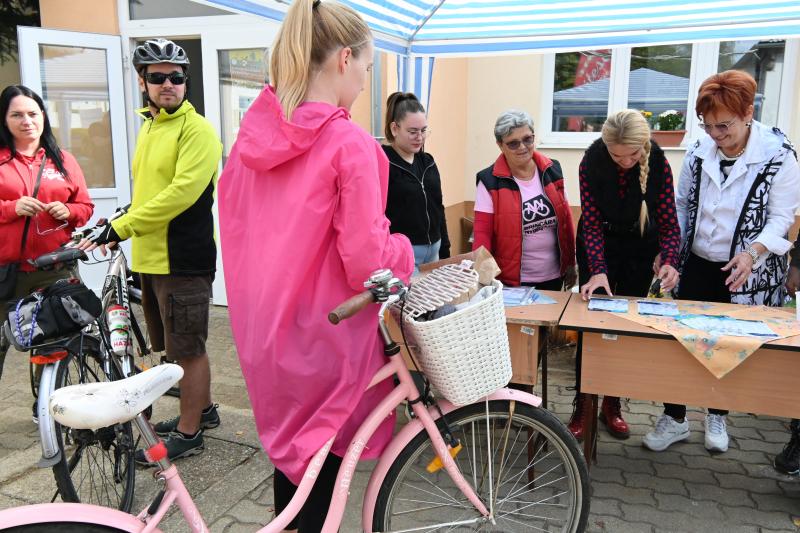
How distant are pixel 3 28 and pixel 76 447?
6096 mm

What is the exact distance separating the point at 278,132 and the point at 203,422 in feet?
7.78

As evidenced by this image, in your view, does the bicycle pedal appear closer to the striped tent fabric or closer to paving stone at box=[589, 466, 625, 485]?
Result: paving stone at box=[589, 466, 625, 485]

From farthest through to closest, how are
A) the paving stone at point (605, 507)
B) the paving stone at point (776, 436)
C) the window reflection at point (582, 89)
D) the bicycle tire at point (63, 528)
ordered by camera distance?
the window reflection at point (582, 89) → the paving stone at point (776, 436) → the paving stone at point (605, 507) → the bicycle tire at point (63, 528)

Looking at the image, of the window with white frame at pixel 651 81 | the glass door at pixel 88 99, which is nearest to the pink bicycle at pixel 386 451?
the glass door at pixel 88 99

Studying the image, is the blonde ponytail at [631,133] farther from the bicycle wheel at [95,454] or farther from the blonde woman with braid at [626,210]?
the bicycle wheel at [95,454]

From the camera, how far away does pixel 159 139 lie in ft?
10.2

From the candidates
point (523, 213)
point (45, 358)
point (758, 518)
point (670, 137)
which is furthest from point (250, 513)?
point (670, 137)

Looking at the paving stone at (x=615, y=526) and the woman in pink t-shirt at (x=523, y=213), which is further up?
the woman in pink t-shirt at (x=523, y=213)

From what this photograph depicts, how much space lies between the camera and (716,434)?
342cm

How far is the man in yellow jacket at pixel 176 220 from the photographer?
3.03 m

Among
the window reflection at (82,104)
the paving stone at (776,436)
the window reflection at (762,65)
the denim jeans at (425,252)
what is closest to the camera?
the paving stone at (776,436)

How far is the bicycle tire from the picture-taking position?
1509mm

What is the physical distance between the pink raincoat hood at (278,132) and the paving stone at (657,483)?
2.38 m

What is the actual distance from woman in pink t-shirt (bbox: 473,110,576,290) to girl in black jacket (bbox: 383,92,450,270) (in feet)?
1.01
